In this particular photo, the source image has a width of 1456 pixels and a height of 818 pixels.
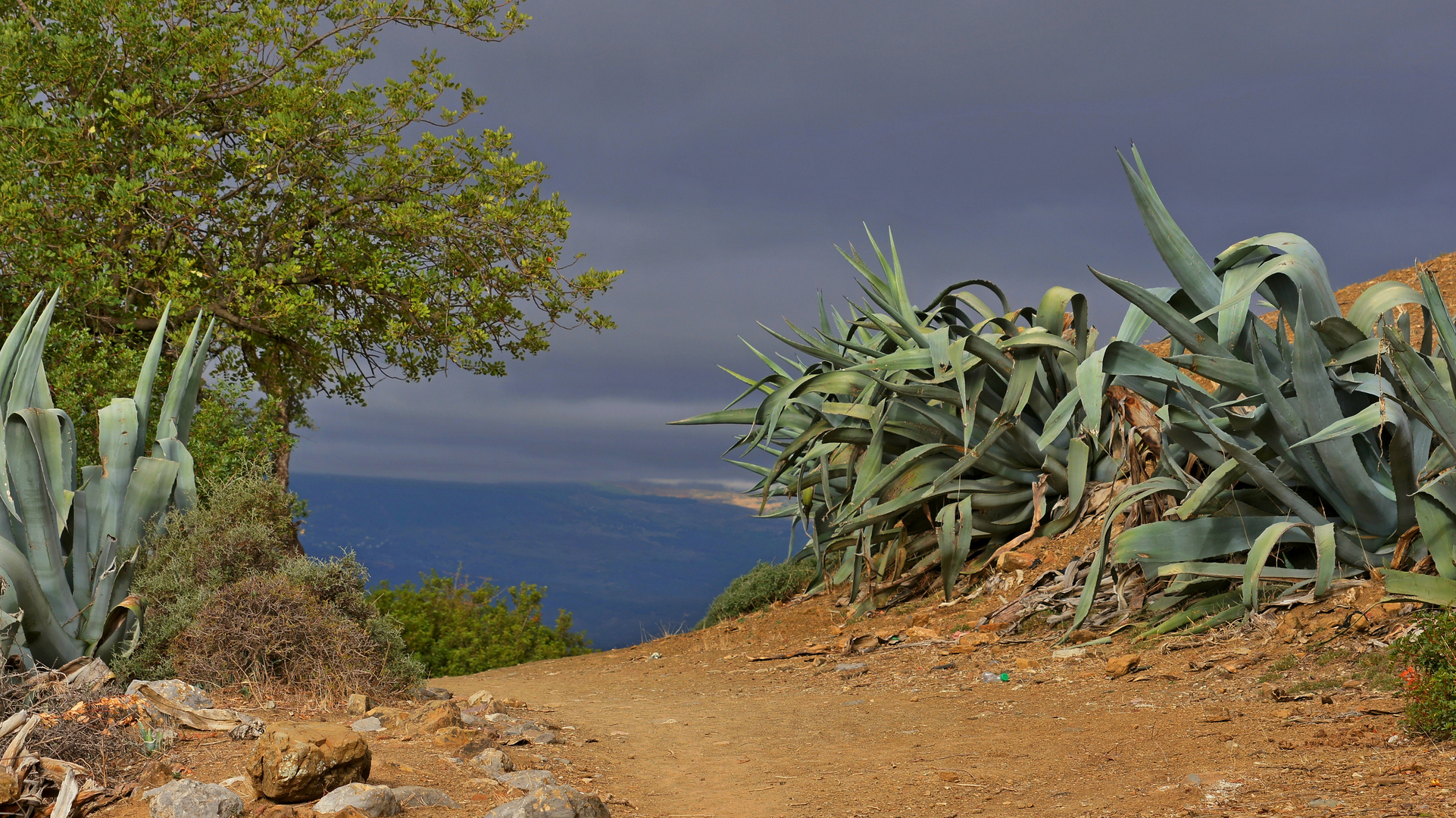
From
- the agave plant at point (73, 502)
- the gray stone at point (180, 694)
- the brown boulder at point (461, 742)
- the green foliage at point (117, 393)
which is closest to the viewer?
the brown boulder at point (461, 742)

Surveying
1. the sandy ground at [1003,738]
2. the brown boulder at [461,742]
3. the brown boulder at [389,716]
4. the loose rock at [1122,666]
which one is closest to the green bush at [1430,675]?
the sandy ground at [1003,738]

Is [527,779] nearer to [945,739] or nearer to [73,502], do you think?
[945,739]

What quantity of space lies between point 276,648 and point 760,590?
634 centimetres

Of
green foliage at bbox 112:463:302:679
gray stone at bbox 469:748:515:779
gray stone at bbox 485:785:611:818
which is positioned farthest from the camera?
green foliage at bbox 112:463:302:679

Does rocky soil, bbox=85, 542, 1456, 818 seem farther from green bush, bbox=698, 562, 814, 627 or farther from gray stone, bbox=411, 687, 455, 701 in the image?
green bush, bbox=698, 562, 814, 627

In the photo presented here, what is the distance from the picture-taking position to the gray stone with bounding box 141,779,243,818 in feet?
11.7

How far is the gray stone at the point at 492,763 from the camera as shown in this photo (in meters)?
4.37

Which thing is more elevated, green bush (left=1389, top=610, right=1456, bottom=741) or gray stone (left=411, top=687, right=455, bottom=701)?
green bush (left=1389, top=610, right=1456, bottom=741)

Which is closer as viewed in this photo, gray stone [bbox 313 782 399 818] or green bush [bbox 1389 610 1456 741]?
gray stone [bbox 313 782 399 818]

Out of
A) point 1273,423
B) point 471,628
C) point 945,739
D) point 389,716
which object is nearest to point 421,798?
point 389,716

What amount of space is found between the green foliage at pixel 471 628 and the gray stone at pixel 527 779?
416 inches

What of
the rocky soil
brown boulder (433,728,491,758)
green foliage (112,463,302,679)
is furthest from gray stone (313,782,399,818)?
green foliage (112,463,302,679)

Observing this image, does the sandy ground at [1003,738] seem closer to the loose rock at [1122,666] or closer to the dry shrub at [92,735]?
the loose rock at [1122,666]

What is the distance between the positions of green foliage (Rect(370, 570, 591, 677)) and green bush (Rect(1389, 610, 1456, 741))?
1169cm
